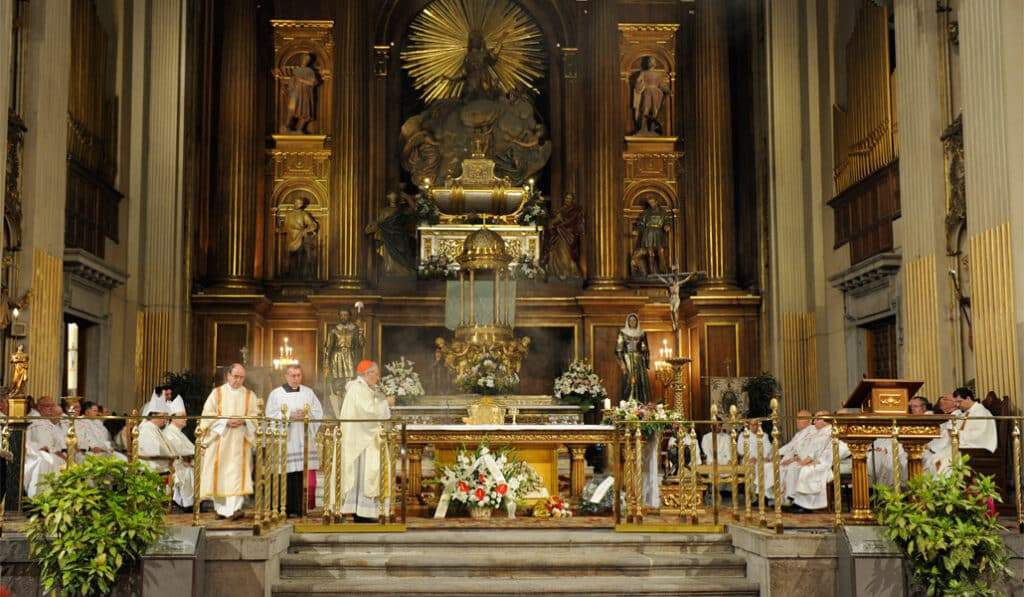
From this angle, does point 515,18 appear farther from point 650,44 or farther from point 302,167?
point 302,167

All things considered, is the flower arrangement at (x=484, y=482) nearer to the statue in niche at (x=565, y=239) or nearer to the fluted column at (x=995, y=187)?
the fluted column at (x=995, y=187)

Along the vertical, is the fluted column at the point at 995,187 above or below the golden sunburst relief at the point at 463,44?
below

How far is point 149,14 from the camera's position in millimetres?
19016

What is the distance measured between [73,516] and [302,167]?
13.4 meters

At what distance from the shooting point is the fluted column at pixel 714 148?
20.8 metres

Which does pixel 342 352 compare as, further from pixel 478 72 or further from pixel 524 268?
pixel 478 72

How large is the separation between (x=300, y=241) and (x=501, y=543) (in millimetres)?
11723

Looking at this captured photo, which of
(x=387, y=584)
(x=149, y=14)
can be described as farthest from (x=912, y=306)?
(x=149, y=14)

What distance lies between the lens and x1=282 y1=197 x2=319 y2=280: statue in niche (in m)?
21.2

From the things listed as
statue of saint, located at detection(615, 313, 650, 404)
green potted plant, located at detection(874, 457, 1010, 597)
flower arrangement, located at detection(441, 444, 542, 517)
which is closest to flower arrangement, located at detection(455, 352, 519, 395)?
statue of saint, located at detection(615, 313, 650, 404)

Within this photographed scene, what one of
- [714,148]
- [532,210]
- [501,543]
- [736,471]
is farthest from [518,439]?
[714,148]

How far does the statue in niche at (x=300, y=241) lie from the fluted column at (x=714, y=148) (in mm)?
6803

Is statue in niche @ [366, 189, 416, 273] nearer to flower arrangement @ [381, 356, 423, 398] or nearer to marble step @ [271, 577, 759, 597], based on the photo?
flower arrangement @ [381, 356, 423, 398]

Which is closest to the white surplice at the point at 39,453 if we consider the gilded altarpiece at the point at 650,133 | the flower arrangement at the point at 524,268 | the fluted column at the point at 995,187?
the flower arrangement at the point at 524,268
